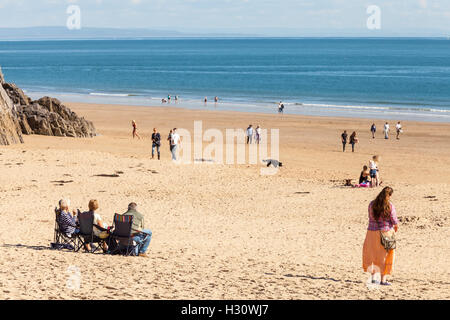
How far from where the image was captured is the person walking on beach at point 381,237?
9672 millimetres

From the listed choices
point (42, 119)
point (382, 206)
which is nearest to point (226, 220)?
point (382, 206)

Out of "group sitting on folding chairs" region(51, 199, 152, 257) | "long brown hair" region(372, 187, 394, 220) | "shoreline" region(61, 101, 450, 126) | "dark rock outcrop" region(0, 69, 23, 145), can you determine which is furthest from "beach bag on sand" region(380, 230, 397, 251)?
"shoreline" region(61, 101, 450, 126)

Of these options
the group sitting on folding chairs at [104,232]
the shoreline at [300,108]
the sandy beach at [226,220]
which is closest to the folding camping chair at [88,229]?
the group sitting on folding chairs at [104,232]

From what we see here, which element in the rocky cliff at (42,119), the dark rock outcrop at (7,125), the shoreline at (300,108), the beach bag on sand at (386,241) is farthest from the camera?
the shoreline at (300,108)

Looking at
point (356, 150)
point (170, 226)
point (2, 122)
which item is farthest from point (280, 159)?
point (170, 226)

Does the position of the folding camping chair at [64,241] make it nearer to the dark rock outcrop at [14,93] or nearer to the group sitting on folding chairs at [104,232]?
the group sitting on folding chairs at [104,232]

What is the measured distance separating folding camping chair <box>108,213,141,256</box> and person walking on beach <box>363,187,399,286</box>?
3.99 m

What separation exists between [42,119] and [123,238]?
21.9 m

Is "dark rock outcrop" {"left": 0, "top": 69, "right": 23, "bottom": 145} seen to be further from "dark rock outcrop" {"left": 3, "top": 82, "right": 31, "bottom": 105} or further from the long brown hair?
the long brown hair

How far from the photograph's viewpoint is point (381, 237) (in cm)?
984

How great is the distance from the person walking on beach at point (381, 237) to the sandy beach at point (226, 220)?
0.33 meters

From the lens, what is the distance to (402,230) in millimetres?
15508

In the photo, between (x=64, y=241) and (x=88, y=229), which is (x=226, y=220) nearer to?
(x=64, y=241)

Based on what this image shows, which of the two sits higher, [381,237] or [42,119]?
[42,119]
